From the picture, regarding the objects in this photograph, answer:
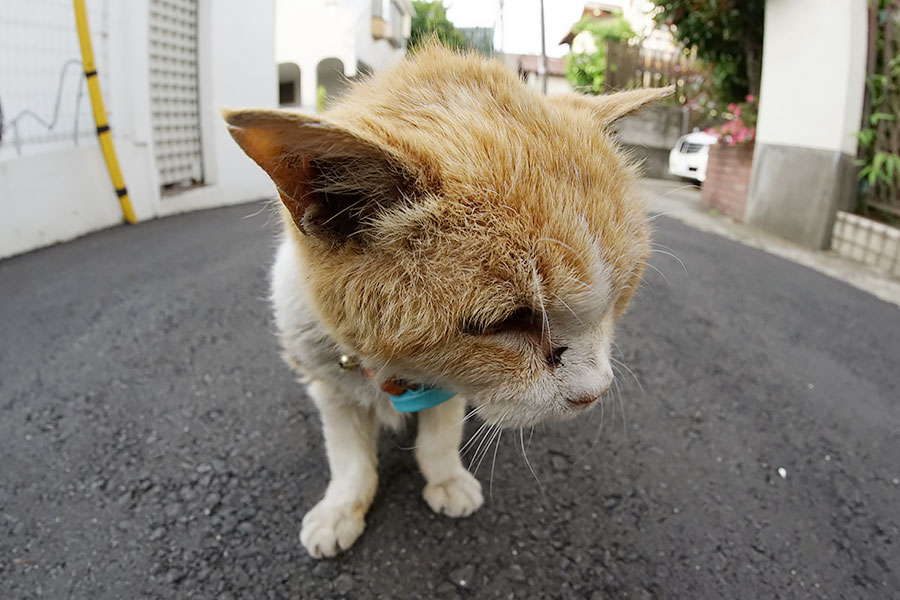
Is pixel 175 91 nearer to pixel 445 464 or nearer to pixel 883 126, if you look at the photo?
pixel 445 464

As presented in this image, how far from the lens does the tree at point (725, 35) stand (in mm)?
7004

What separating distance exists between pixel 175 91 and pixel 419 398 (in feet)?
23.0

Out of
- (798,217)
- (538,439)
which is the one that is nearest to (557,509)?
(538,439)

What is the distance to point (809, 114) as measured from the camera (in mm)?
5770

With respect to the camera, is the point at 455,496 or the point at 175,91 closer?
the point at 455,496

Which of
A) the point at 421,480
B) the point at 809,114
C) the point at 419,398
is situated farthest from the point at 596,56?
the point at 419,398

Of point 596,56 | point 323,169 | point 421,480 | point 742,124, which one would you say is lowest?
point 421,480

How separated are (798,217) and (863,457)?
4641mm

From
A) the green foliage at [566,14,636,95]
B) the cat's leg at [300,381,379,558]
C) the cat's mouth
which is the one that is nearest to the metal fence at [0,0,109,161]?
the cat's leg at [300,381,379,558]

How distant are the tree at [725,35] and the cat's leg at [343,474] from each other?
7.69 m

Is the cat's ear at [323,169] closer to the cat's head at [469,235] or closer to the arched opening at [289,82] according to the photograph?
the cat's head at [469,235]

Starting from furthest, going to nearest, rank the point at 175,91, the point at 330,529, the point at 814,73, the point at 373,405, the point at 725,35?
the point at 725,35, the point at 175,91, the point at 814,73, the point at 373,405, the point at 330,529

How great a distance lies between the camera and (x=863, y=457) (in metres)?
2.26

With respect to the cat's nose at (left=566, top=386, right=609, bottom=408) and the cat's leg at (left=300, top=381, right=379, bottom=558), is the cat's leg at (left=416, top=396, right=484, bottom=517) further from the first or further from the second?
the cat's nose at (left=566, top=386, right=609, bottom=408)
